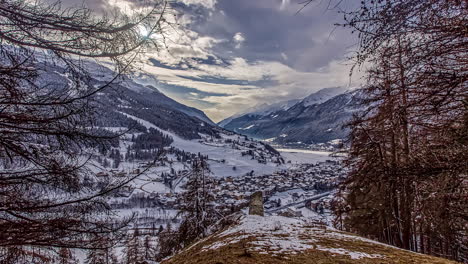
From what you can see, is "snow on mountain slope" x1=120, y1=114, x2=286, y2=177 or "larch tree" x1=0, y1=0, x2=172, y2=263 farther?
"snow on mountain slope" x1=120, y1=114, x2=286, y2=177

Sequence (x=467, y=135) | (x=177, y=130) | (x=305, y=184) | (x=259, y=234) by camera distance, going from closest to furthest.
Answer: (x=467, y=135), (x=259, y=234), (x=305, y=184), (x=177, y=130)

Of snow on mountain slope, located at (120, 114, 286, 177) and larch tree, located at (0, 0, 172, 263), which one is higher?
larch tree, located at (0, 0, 172, 263)

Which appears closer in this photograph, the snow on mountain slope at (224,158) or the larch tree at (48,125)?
the larch tree at (48,125)

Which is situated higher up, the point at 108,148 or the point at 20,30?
the point at 20,30

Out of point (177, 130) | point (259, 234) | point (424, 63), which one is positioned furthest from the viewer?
point (177, 130)

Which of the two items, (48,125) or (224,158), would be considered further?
(224,158)

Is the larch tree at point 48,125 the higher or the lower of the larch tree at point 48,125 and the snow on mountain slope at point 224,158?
the higher

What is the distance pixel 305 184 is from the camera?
3187 inches

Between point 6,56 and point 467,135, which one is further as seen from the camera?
point 467,135

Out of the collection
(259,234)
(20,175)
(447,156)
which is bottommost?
(259,234)

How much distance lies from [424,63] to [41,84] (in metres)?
5.42

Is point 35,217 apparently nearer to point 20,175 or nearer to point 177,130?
point 20,175

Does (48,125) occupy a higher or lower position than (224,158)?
higher

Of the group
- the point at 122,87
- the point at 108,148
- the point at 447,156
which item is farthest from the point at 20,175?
the point at 447,156
